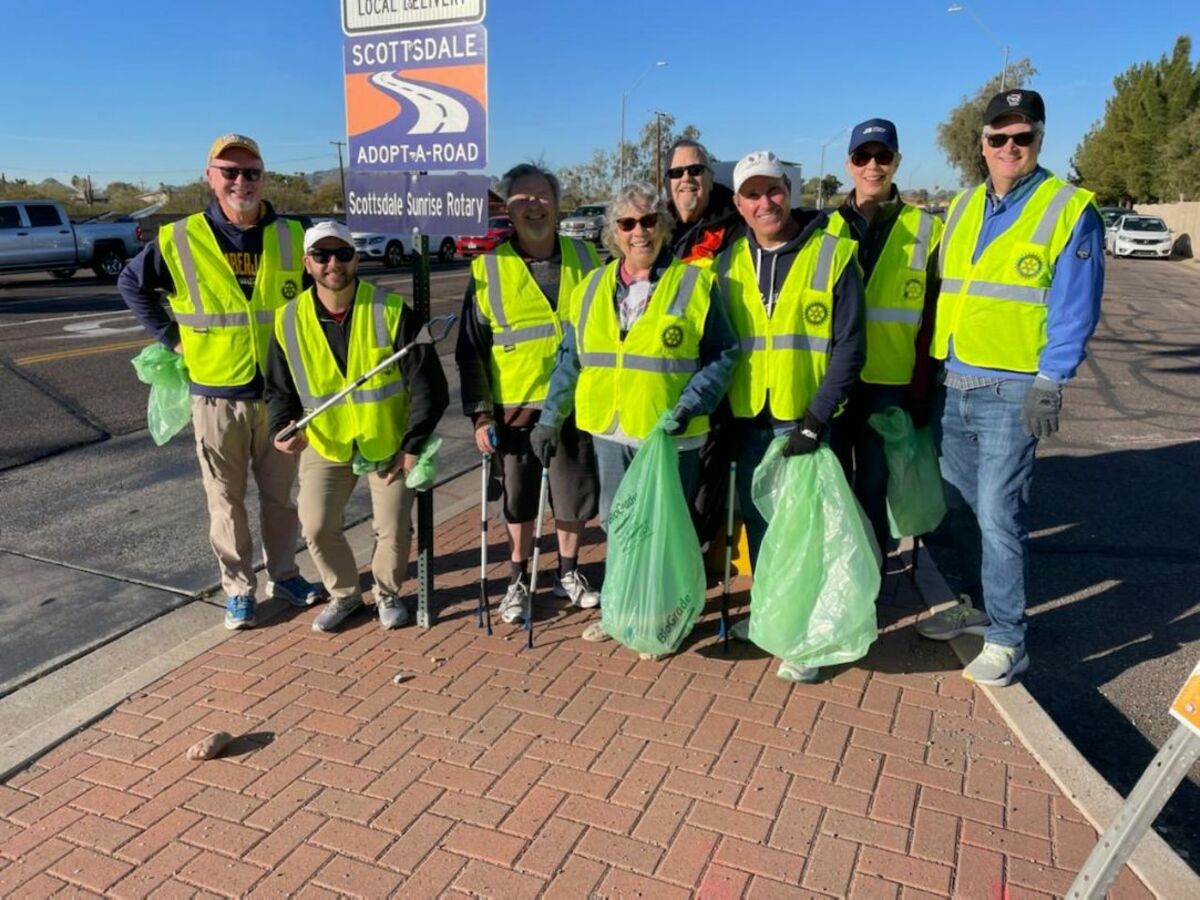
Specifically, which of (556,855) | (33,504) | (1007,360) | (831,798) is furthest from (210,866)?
(33,504)

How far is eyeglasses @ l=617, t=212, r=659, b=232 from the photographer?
332cm

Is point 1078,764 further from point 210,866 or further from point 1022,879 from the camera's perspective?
point 210,866

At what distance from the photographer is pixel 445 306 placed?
15.8 meters

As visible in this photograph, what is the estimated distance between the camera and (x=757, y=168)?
3.26 metres

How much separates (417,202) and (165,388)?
1436mm

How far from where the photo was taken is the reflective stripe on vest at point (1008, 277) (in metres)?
3.20

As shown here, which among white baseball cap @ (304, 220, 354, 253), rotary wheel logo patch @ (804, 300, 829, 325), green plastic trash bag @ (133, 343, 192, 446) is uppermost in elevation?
white baseball cap @ (304, 220, 354, 253)

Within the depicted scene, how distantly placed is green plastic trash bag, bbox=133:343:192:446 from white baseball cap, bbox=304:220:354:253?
0.94m

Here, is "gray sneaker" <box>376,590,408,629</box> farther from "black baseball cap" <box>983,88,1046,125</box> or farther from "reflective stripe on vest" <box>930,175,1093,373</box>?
"black baseball cap" <box>983,88,1046,125</box>

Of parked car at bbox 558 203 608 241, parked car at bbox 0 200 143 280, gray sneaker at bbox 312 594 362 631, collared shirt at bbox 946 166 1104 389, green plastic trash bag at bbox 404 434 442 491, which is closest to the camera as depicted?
collared shirt at bbox 946 166 1104 389

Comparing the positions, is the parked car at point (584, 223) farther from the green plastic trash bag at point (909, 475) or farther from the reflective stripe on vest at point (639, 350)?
the reflective stripe on vest at point (639, 350)

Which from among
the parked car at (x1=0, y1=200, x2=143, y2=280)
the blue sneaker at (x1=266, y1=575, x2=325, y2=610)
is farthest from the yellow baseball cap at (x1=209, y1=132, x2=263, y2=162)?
the parked car at (x1=0, y1=200, x2=143, y2=280)

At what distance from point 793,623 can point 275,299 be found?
2569 mm

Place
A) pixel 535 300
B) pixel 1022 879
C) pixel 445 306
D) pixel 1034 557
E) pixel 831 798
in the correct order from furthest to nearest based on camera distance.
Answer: pixel 445 306 < pixel 1034 557 < pixel 535 300 < pixel 831 798 < pixel 1022 879
